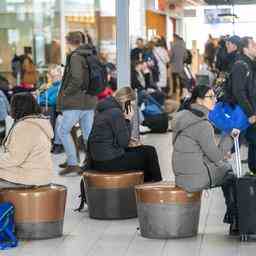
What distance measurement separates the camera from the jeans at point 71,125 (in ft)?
35.3

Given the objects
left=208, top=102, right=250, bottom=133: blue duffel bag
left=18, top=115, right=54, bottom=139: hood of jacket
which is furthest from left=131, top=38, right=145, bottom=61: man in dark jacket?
left=18, top=115, right=54, bottom=139: hood of jacket

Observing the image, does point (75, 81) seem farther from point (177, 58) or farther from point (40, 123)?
point (177, 58)

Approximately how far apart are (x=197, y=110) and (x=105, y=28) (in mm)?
15065

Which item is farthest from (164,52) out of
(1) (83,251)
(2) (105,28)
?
(1) (83,251)

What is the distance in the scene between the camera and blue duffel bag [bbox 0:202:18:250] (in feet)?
22.6

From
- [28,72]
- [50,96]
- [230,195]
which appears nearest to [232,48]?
[50,96]

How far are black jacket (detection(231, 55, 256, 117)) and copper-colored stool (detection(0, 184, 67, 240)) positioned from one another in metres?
3.12

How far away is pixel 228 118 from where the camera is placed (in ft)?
30.7

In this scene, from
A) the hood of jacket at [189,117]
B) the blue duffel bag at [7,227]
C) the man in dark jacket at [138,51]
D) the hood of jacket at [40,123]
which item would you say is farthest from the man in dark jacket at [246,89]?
the man in dark jacket at [138,51]

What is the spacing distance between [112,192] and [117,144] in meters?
0.45

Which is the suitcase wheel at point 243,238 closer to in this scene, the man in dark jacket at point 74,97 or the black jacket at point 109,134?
the black jacket at point 109,134

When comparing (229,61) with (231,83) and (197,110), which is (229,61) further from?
(197,110)

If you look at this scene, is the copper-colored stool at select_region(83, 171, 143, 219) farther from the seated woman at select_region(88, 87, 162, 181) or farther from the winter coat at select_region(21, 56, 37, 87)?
the winter coat at select_region(21, 56, 37, 87)

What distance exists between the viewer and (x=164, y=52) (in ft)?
74.3
